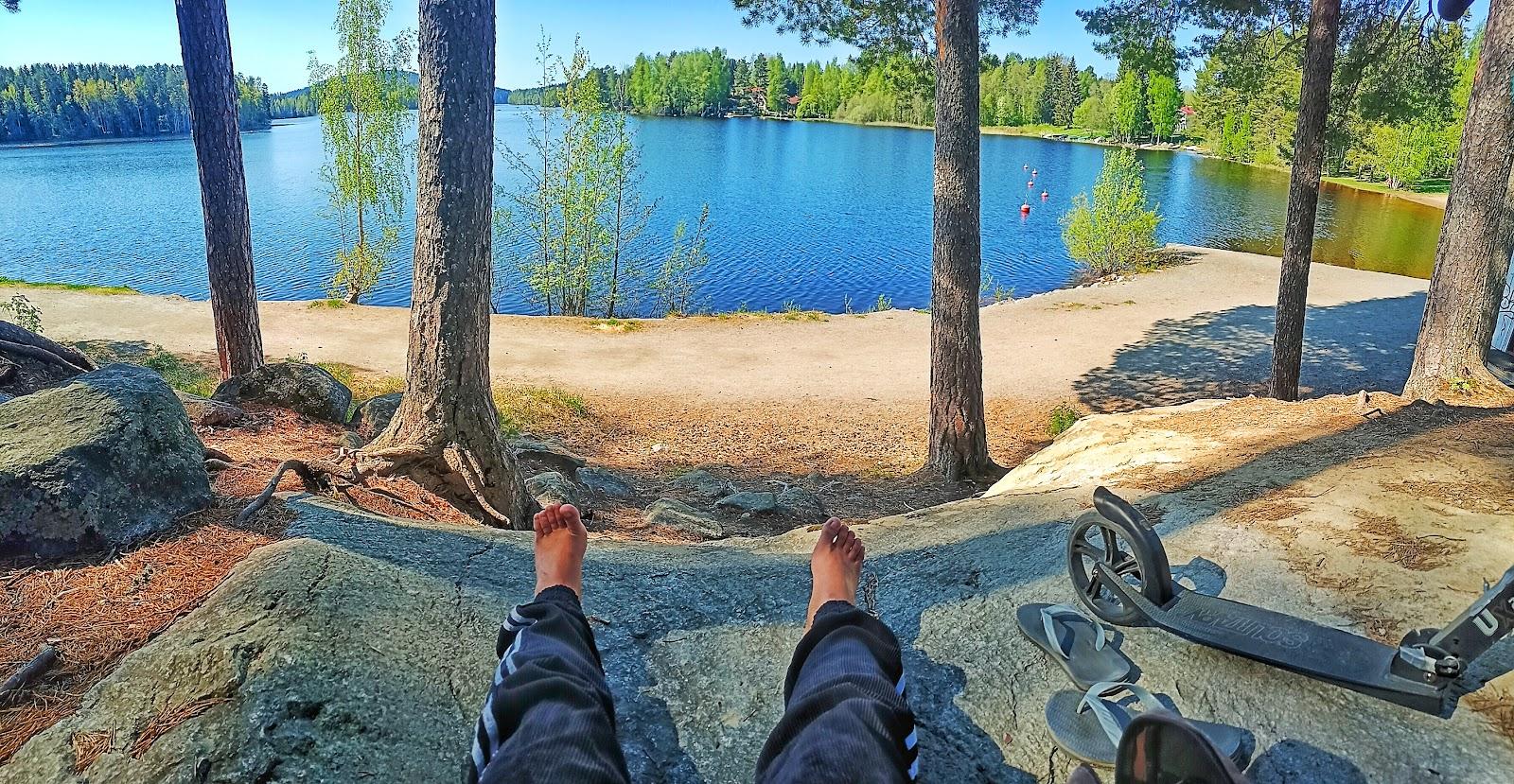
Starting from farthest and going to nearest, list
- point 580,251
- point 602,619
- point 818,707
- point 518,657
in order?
point 580,251 → point 602,619 → point 518,657 → point 818,707

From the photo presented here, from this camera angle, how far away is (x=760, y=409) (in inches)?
425

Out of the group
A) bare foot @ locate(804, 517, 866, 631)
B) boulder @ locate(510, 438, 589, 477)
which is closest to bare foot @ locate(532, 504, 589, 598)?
bare foot @ locate(804, 517, 866, 631)

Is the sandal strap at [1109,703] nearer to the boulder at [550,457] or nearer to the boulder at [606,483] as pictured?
the boulder at [606,483]

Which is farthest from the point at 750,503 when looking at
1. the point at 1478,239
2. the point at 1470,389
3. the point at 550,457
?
the point at 1478,239

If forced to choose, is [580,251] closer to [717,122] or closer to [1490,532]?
[1490,532]

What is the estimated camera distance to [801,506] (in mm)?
6723

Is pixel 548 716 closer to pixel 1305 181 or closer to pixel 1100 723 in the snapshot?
pixel 1100 723

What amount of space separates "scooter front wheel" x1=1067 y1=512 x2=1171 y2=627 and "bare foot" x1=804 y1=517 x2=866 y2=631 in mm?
762

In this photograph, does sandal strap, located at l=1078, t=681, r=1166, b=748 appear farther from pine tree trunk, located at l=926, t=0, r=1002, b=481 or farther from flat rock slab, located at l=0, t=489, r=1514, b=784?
pine tree trunk, located at l=926, t=0, r=1002, b=481

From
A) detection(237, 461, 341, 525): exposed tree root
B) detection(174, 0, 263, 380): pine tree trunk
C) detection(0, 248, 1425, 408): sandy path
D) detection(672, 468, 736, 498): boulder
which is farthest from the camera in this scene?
detection(0, 248, 1425, 408): sandy path

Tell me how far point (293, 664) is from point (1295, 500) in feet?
12.3

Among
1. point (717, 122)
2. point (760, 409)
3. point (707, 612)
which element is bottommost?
point (760, 409)

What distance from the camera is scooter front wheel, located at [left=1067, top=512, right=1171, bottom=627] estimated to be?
8.33ft

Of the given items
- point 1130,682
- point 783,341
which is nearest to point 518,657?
point 1130,682
